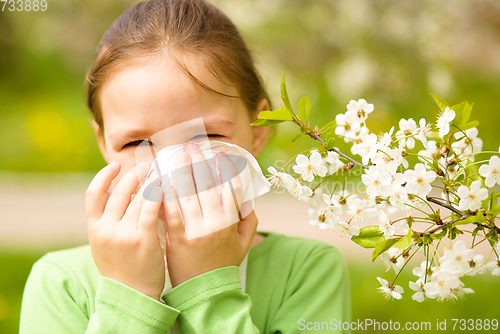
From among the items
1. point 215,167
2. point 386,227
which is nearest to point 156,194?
point 215,167

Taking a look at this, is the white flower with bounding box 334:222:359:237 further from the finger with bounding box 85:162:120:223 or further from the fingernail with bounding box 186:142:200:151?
the finger with bounding box 85:162:120:223

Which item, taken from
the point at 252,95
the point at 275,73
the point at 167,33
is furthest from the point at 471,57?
the point at 167,33

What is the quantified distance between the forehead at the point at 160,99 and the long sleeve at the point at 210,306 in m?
0.32

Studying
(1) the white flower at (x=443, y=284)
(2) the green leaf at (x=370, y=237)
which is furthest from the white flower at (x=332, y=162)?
(1) the white flower at (x=443, y=284)

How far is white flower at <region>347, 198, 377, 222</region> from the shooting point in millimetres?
622

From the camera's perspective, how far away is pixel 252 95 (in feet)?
3.56

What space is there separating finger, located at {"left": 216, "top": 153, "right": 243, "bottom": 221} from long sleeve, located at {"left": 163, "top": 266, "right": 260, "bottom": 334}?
0.42 ft

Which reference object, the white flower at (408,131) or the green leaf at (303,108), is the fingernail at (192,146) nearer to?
the green leaf at (303,108)

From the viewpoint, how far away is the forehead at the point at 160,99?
2.78 ft

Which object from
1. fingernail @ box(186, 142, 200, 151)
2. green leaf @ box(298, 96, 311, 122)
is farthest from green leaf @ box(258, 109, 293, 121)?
fingernail @ box(186, 142, 200, 151)

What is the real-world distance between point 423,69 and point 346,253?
136cm

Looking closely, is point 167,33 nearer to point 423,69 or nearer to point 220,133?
point 220,133

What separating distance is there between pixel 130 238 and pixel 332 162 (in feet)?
1.31

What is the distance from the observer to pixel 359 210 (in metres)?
0.63
